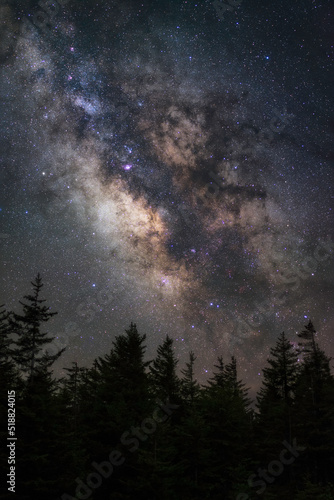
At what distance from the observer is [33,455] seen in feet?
74.3

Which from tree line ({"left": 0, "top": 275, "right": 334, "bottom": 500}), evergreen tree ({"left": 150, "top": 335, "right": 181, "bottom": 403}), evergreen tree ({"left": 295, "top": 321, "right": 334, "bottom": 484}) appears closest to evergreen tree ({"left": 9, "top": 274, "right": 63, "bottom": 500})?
tree line ({"left": 0, "top": 275, "right": 334, "bottom": 500})

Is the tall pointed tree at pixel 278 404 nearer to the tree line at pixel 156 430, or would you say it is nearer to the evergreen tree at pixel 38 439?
the tree line at pixel 156 430

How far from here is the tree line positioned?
944 inches

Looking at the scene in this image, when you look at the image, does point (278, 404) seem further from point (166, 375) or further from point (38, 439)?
point (38, 439)

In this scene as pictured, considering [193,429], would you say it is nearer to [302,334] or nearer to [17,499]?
[17,499]

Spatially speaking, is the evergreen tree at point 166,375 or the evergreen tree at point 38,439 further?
the evergreen tree at point 166,375

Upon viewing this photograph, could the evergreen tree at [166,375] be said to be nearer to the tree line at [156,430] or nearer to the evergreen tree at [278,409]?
the tree line at [156,430]

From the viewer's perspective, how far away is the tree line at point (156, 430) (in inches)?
944

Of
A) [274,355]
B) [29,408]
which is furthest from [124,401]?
[274,355]

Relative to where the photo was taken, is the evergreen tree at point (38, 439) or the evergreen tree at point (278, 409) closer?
the evergreen tree at point (38, 439)

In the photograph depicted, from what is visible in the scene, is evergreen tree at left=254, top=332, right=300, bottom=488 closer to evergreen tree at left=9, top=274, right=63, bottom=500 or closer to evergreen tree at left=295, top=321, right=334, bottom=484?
evergreen tree at left=295, top=321, right=334, bottom=484

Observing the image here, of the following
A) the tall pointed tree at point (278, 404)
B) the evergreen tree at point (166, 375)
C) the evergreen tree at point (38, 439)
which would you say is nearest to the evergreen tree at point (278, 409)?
the tall pointed tree at point (278, 404)

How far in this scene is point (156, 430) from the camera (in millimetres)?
25969

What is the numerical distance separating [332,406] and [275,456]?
9726mm
